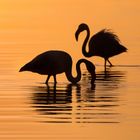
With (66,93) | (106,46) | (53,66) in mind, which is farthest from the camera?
(106,46)

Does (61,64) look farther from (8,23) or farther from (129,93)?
(8,23)

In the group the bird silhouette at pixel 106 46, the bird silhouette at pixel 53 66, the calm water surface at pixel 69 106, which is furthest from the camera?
the bird silhouette at pixel 106 46

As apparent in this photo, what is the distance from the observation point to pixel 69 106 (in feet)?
42.3

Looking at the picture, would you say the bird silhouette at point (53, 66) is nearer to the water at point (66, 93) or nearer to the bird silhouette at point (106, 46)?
the water at point (66, 93)

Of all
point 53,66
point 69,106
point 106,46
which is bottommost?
point 69,106

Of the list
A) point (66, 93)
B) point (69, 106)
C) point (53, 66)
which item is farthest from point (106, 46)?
point (69, 106)

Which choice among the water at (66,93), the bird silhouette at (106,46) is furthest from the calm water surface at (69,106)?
the bird silhouette at (106,46)

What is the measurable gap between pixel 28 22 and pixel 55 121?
15.5 metres

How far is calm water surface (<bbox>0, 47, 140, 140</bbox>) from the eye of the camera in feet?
36.7

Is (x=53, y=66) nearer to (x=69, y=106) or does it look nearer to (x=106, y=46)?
(x=69, y=106)

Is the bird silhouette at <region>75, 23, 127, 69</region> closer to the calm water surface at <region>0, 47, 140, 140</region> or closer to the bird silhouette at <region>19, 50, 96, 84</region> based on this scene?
the calm water surface at <region>0, 47, 140, 140</region>

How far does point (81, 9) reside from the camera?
99.4 feet

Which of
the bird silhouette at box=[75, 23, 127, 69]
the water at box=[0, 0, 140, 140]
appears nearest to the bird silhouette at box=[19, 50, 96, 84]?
the water at box=[0, 0, 140, 140]

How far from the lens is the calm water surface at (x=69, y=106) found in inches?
440
